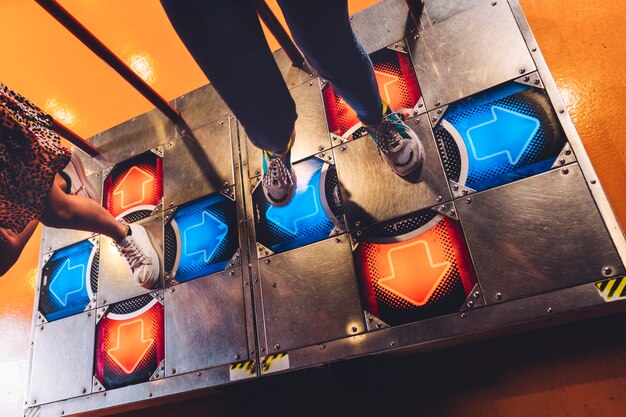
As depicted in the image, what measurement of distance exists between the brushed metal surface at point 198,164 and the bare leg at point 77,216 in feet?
1.36

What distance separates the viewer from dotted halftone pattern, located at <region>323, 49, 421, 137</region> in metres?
2.67

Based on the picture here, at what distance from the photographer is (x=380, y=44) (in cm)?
287

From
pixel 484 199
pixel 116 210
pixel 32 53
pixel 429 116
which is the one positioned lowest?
pixel 484 199

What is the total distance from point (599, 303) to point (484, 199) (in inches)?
27.7

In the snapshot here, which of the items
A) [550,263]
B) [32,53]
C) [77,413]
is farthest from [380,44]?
[32,53]

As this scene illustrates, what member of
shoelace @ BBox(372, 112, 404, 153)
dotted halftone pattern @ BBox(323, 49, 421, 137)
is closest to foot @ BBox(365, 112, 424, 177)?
shoelace @ BBox(372, 112, 404, 153)

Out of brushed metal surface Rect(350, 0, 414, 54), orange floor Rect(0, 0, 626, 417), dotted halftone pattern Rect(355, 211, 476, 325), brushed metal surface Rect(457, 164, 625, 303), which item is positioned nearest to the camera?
brushed metal surface Rect(457, 164, 625, 303)

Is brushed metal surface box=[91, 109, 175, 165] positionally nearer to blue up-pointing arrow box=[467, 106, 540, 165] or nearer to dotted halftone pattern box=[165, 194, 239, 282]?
dotted halftone pattern box=[165, 194, 239, 282]

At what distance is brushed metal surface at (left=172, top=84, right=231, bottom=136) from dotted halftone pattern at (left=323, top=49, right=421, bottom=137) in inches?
37.0

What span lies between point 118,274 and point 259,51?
2.29 metres

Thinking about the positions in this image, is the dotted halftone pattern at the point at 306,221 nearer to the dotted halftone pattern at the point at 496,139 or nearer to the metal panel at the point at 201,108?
the dotted halftone pattern at the point at 496,139

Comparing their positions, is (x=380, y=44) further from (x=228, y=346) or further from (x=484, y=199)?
(x=228, y=346)

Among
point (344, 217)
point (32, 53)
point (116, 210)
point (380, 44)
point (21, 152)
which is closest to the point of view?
point (21, 152)

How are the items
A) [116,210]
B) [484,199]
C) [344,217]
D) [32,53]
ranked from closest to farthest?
[484,199] → [344,217] → [116,210] → [32,53]
